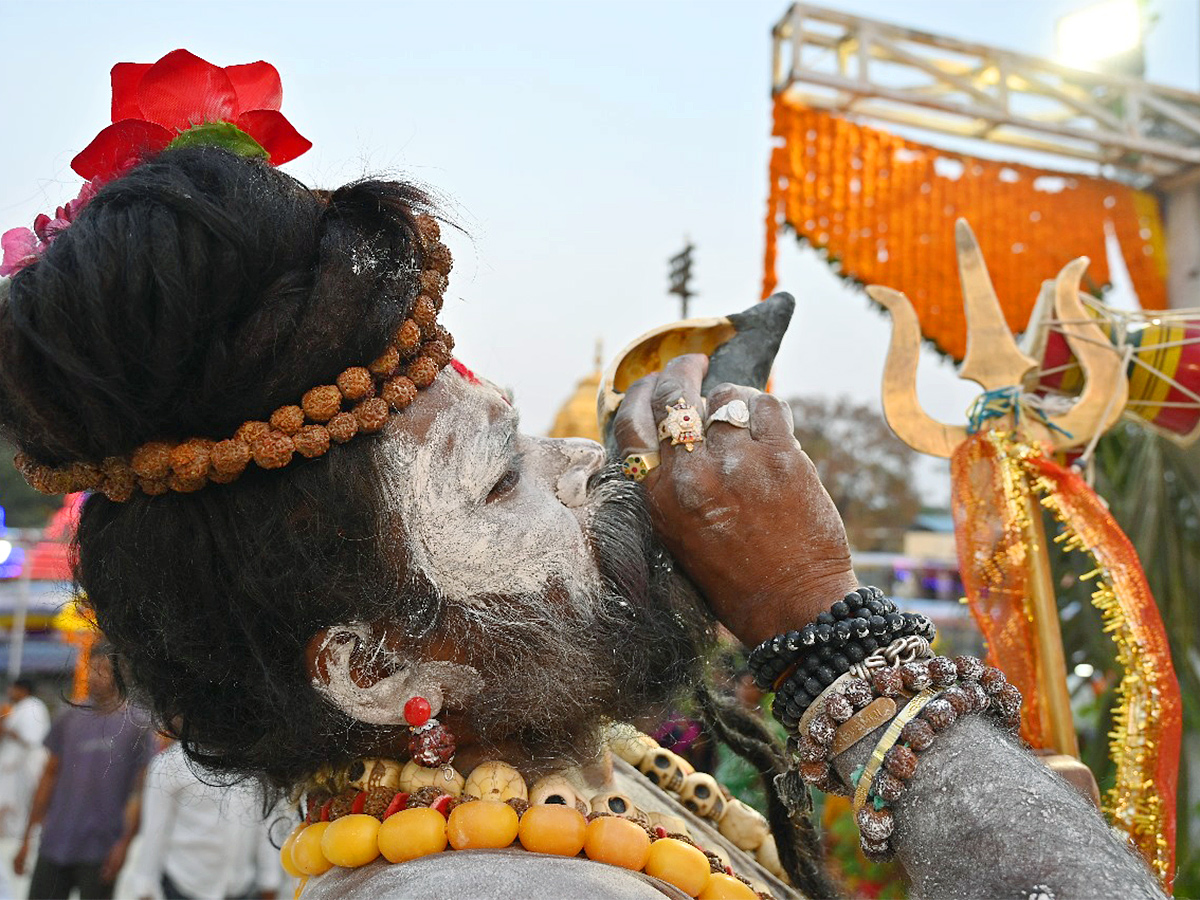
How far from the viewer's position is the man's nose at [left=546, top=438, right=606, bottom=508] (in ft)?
4.74

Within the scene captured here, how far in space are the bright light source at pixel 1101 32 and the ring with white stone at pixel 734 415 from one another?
6392 millimetres

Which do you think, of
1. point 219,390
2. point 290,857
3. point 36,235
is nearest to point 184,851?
point 290,857

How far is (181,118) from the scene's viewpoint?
4.61 ft

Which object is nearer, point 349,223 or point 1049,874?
point 1049,874

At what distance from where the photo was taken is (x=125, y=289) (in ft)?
3.74

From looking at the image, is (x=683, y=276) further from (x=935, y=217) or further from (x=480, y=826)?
(x=480, y=826)

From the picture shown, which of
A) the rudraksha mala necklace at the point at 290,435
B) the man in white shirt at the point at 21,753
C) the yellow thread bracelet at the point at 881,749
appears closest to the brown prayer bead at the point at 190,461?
the rudraksha mala necklace at the point at 290,435

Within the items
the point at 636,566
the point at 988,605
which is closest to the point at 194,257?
the point at 636,566

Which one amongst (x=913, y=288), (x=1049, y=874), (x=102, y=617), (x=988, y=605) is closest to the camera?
(x=1049, y=874)

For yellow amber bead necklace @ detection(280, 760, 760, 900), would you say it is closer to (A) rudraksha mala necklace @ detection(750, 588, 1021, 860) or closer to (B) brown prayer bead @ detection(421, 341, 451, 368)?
(A) rudraksha mala necklace @ detection(750, 588, 1021, 860)

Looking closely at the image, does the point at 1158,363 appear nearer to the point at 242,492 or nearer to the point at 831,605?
the point at 831,605

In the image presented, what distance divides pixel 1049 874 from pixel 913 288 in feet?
17.7

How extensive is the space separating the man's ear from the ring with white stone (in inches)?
19.3

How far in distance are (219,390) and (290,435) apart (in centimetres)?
10
